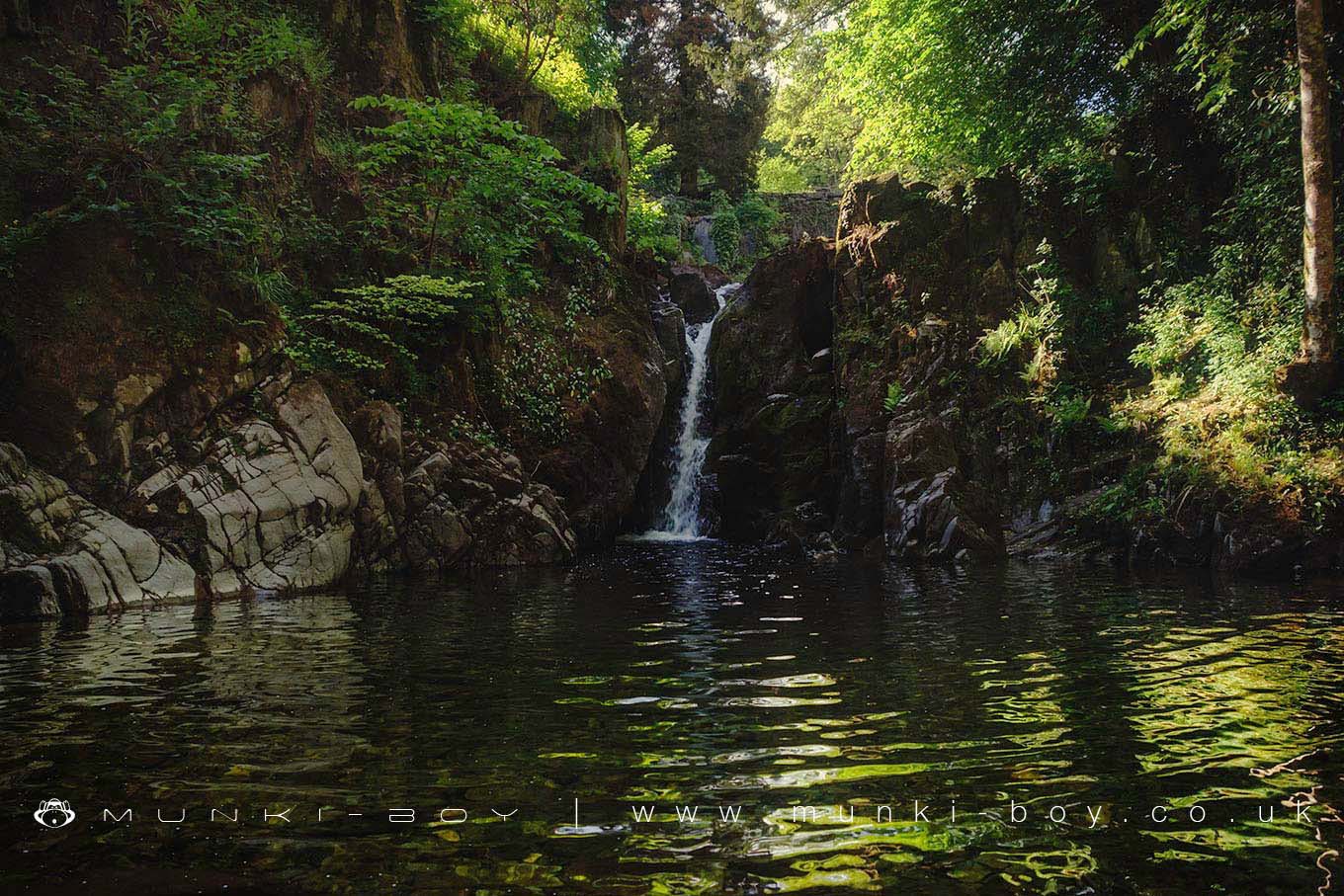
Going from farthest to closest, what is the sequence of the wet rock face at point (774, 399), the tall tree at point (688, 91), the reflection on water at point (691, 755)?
the tall tree at point (688, 91) < the wet rock face at point (774, 399) < the reflection on water at point (691, 755)

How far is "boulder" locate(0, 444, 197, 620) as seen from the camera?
28.9ft

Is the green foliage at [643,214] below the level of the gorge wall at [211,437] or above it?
above

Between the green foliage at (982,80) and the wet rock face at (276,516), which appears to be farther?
the green foliage at (982,80)

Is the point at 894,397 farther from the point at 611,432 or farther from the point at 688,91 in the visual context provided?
the point at 688,91

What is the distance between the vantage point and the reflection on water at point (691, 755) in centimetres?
256

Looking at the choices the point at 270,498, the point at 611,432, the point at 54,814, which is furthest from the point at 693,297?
the point at 54,814

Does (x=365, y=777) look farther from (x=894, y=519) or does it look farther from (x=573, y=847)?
(x=894, y=519)

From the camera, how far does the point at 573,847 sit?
2736mm

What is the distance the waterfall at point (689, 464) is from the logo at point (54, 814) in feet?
57.2

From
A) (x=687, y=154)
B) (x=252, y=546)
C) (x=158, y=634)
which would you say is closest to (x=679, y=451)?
(x=252, y=546)

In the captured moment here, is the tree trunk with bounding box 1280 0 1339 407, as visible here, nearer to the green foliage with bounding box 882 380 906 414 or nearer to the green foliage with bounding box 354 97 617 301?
the green foliage with bounding box 882 380 906 414

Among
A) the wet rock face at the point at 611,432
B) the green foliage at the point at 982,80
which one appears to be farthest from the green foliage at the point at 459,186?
the green foliage at the point at 982,80

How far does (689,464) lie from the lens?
22406 mm

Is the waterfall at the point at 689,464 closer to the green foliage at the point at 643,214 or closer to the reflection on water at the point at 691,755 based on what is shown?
the green foliage at the point at 643,214
